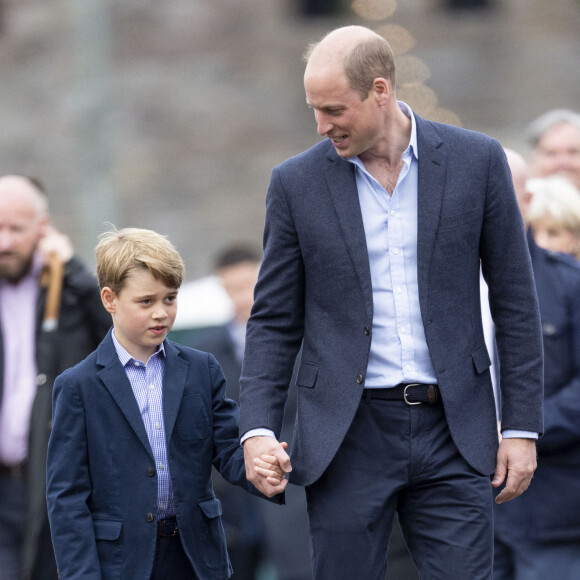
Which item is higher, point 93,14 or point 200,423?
point 93,14

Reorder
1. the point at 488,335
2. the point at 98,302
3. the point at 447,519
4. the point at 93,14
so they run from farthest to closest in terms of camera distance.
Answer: the point at 93,14 < the point at 98,302 < the point at 488,335 < the point at 447,519

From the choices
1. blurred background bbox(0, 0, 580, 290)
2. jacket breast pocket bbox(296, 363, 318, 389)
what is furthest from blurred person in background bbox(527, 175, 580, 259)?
blurred background bbox(0, 0, 580, 290)

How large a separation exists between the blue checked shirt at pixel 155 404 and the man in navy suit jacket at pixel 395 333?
26 centimetres

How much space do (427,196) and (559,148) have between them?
336cm

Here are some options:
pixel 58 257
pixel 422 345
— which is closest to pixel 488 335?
pixel 422 345

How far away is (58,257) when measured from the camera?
19.3 ft

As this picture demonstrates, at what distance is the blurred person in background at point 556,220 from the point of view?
5844 mm

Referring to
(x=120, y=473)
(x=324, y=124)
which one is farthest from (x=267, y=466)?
(x=324, y=124)

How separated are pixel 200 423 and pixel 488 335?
1.38 m

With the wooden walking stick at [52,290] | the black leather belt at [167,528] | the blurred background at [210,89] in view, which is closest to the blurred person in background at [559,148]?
the wooden walking stick at [52,290]

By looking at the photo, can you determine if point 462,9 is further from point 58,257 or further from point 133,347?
point 133,347

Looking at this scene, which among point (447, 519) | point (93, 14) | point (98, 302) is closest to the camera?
point (447, 519)

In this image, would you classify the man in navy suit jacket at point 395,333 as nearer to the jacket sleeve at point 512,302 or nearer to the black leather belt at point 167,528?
the jacket sleeve at point 512,302

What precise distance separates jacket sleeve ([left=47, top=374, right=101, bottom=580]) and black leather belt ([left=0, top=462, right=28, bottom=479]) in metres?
1.51
